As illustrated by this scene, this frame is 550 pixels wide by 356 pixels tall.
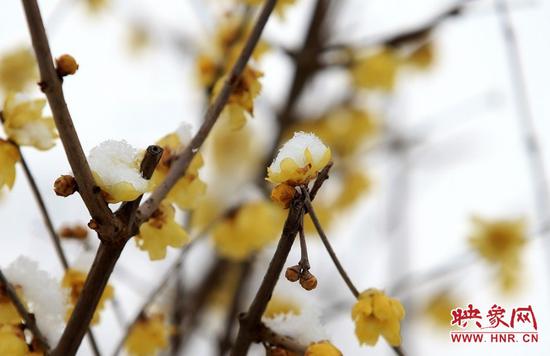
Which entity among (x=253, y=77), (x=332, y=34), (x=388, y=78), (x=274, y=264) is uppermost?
(x=332, y=34)

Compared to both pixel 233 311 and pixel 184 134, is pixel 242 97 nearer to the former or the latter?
pixel 184 134

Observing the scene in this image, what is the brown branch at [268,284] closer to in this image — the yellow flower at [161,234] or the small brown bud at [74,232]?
the yellow flower at [161,234]

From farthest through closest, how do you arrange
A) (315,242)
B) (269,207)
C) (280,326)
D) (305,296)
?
(315,242) → (269,207) → (305,296) → (280,326)

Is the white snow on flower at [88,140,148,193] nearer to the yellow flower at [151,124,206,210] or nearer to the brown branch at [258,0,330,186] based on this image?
the yellow flower at [151,124,206,210]

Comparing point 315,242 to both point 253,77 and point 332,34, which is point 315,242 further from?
point 253,77

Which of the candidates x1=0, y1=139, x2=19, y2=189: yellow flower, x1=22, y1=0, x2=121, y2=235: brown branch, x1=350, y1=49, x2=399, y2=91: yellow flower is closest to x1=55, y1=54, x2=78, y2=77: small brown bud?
x1=22, y1=0, x2=121, y2=235: brown branch

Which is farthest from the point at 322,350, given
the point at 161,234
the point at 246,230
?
the point at 246,230

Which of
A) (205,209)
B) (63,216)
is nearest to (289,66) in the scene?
(205,209)
